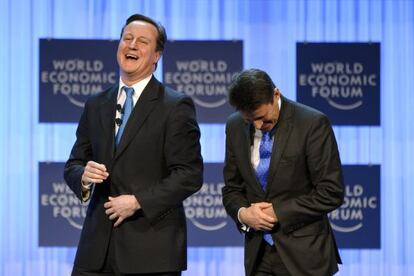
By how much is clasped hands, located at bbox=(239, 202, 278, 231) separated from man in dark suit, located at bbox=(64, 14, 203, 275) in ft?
0.80

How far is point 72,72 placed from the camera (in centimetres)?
501

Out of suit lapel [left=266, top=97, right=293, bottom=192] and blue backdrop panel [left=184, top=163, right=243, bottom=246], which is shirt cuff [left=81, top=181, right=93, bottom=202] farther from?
blue backdrop panel [left=184, top=163, right=243, bottom=246]

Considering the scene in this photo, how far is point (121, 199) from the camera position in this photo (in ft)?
9.34

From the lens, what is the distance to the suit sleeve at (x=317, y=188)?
9.79 feet

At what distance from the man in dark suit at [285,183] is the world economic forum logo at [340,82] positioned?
194cm

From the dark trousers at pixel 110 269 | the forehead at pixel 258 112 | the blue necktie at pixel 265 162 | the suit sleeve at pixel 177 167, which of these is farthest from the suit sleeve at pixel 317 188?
the dark trousers at pixel 110 269

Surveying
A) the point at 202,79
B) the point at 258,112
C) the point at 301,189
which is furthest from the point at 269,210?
the point at 202,79

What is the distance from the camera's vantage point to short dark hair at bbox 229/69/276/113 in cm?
290

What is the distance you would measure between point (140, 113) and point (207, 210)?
215cm

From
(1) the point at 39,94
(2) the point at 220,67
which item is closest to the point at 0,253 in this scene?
(1) the point at 39,94

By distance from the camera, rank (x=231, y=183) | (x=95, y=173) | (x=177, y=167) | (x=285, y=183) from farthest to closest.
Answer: (x=231, y=183) → (x=285, y=183) → (x=177, y=167) → (x=95, y=173)

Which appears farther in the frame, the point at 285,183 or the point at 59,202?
the point at 59,202

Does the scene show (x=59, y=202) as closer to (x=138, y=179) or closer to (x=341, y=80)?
(x=341, y=80)

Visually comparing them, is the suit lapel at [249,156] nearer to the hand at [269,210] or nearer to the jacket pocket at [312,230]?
the hand at [269,210]
